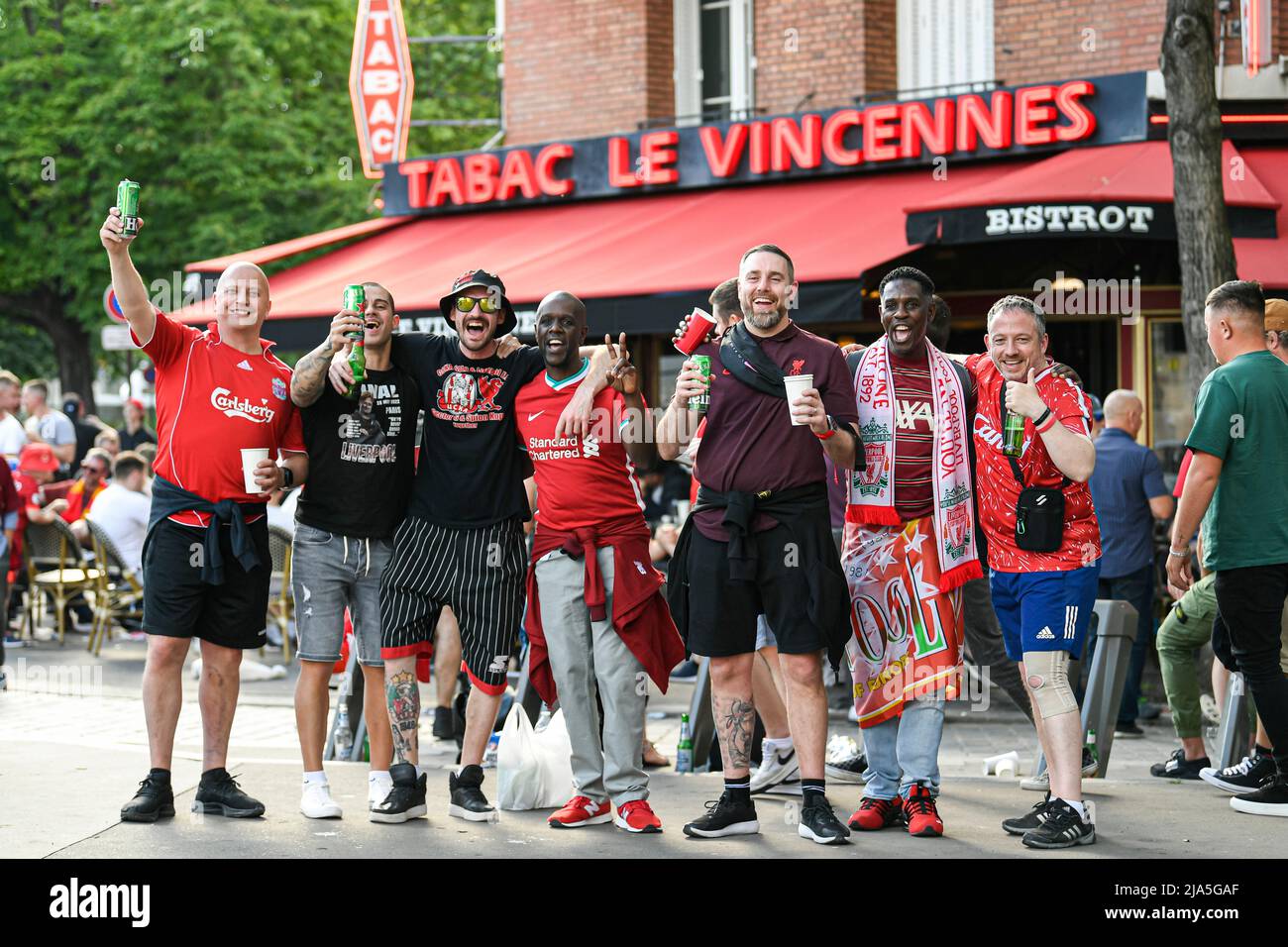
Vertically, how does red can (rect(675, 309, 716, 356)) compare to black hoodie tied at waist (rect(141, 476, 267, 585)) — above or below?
above

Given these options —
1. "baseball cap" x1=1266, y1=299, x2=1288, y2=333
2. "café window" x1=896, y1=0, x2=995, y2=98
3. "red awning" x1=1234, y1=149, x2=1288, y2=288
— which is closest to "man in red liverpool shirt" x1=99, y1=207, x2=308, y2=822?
"baseball cap" x1=1266, y1=299, x2=1288, y2=333

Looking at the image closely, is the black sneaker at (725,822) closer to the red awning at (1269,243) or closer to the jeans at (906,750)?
the jeans at (906,750)

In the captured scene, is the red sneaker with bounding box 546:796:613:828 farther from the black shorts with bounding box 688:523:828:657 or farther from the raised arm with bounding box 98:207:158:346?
the raised arm with bounding box 98:207:158:346

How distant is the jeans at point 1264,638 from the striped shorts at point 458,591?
2880mm

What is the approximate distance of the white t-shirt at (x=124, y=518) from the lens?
496 inches

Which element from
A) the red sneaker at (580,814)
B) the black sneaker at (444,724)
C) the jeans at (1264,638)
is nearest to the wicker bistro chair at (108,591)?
the black sneaker at (444,724)

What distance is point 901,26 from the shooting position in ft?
47.8

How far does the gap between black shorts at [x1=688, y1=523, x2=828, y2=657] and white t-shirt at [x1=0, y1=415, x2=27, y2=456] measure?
10.1 metres

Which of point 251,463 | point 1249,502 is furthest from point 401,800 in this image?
point 1249,502

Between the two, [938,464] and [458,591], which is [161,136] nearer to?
[458,591]

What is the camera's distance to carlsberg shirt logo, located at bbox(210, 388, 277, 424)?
6.41 m

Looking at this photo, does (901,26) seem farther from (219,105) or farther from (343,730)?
(219,105)

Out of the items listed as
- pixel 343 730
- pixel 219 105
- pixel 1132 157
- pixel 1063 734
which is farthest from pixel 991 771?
pixel 219 105
